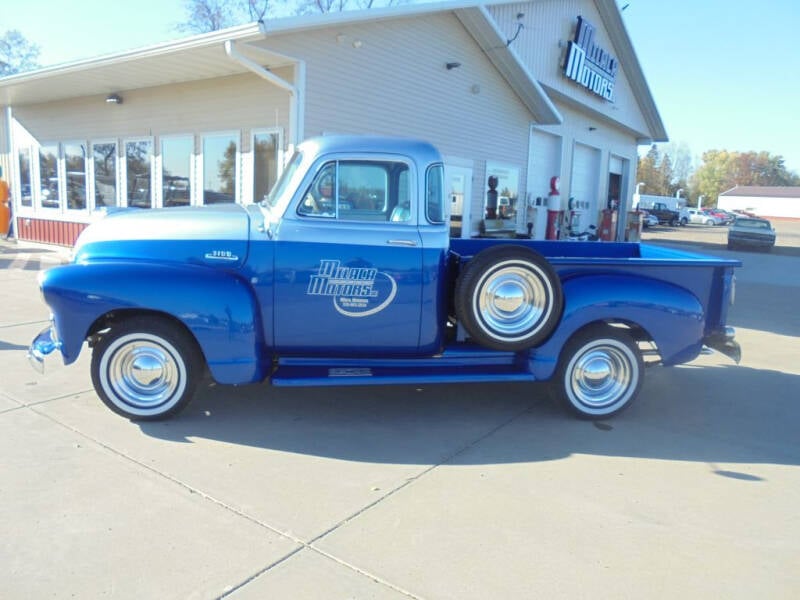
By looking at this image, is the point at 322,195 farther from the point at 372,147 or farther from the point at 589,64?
the point at 589,64

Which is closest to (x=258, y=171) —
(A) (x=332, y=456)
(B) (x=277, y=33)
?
(B) (x=277, y=33)

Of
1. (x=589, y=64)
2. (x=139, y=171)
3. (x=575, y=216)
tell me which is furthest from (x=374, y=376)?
(x=589, y=64)

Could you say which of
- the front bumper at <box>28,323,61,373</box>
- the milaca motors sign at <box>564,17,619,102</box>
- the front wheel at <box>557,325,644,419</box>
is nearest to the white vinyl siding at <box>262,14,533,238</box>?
the milaca motors sign at <box>564,17,619,102</box>

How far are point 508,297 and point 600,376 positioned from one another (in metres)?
1.13

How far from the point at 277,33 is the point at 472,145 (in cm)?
552

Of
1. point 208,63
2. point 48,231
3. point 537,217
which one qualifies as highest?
point 208,63

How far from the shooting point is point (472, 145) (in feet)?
40.3

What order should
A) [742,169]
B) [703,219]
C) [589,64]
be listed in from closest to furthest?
[589,64], [703,219], [742,169]

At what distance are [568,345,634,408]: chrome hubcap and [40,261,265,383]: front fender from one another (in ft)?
8.58

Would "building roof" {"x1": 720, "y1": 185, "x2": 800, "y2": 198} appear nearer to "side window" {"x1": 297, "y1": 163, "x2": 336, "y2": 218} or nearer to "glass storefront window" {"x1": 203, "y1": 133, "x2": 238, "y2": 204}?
"glass storefront window" {"x1": 203, "y1": 133, "x2": 238, "y2": 204}

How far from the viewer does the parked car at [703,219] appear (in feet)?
188

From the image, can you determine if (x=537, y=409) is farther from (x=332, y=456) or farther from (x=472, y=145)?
(x=472, y=145)

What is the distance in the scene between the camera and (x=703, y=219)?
189 feet

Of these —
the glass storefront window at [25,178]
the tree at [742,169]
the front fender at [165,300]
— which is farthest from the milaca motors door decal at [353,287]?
the tree at [742,169]
